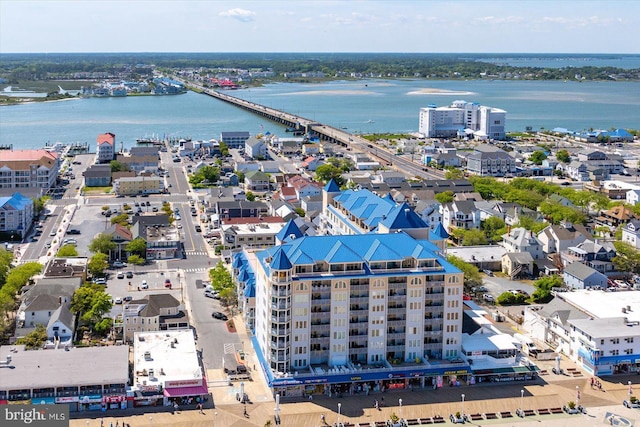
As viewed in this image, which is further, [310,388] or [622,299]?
[622,299]

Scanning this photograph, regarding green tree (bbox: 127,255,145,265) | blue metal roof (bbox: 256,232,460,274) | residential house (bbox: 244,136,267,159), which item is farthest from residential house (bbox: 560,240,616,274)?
residential house (bbox: 244,136,267,159)

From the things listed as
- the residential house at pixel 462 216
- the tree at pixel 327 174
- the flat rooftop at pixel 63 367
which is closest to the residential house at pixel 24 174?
the tree at pixel 327 174

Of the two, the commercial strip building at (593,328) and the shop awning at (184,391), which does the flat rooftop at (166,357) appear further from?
the commercial strip building at (593,328)

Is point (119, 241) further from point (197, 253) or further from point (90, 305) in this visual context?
point (90, 305)

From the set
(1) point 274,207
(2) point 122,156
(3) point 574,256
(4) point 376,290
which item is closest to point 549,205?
(3) point 574,256

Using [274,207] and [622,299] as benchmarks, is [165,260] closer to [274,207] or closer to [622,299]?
[274,207]

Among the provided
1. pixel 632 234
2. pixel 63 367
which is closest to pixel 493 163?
pixel 632 234
